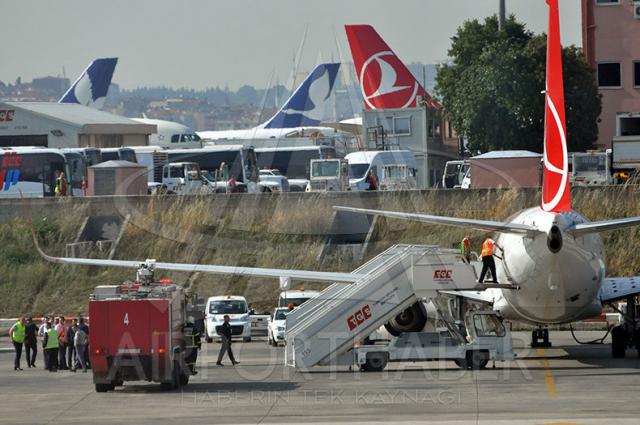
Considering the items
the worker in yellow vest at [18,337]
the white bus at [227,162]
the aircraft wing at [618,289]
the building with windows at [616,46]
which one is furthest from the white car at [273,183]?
the aircraft wing at [618,289]

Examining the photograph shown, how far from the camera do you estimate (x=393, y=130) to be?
3396 inches

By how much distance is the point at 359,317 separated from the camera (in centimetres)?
3569

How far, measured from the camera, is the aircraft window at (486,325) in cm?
3647

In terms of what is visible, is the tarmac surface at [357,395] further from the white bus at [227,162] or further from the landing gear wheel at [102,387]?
the white bus at [227,162]

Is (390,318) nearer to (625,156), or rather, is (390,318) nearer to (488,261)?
(488,261)

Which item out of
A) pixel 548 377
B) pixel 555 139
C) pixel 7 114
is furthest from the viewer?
pixel 7 114

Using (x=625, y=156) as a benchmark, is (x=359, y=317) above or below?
below

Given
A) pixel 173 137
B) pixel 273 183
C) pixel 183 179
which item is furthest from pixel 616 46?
pixel 173 137

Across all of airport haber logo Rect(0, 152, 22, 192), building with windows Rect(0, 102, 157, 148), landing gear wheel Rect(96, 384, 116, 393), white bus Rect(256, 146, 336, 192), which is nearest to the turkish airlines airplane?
landing gear wheel Rect(96, 384, 116, 393)

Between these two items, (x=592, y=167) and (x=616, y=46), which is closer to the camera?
(x=592, y=167)

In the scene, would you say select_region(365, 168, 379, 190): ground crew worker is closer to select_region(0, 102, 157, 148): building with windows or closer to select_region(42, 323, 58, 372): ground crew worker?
select_region(0, 102, 157, 148): building with windows

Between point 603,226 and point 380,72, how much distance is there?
6494cm

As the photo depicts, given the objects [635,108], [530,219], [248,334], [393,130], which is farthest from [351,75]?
[530,219]

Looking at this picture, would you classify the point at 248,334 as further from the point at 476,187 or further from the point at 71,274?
the point at 476,187
